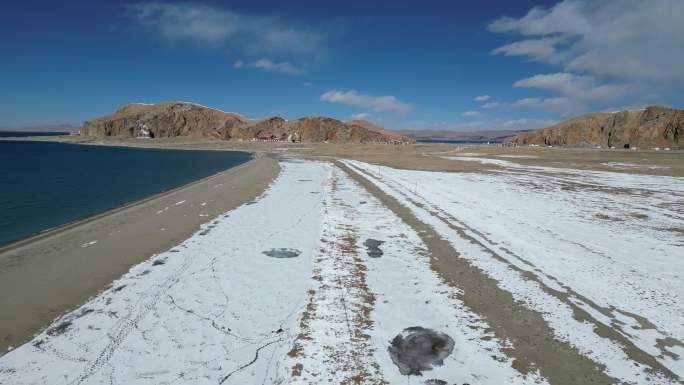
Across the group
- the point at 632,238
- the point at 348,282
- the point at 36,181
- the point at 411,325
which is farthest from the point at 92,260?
the point at 36,181

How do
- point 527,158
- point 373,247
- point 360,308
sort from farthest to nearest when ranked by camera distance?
1. point 527,158
2. point 373,247
3. point 360,308

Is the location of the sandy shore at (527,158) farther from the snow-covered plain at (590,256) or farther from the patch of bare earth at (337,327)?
the patch of bare earth at (337,327)

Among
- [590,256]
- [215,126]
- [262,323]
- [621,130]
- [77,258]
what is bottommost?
[77,258]

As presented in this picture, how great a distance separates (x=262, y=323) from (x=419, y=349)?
265cm

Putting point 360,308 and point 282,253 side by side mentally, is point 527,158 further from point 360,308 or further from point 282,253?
point 360,308

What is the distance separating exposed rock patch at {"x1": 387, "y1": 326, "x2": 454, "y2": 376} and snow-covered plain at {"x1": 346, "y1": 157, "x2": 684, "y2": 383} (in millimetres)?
1953

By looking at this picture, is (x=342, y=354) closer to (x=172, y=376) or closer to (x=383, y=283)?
(x=172, y=376)

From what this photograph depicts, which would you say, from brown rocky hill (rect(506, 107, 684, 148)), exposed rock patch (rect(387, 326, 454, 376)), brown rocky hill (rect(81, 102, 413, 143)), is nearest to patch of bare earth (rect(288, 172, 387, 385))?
exposed rock patch (rect(387, 326, 454, 376))

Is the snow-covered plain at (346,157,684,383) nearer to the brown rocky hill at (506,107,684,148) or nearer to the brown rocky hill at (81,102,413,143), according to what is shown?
the brown rocky hill at (506,107,684,148)

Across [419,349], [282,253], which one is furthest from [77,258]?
[419,349]

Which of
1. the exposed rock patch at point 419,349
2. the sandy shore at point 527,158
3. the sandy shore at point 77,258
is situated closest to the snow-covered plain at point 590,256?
the exposed rock patch at point 419,349

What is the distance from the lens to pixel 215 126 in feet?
592

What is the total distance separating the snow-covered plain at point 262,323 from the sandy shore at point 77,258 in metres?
0.51

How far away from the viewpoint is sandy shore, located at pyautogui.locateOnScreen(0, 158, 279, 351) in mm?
6848
